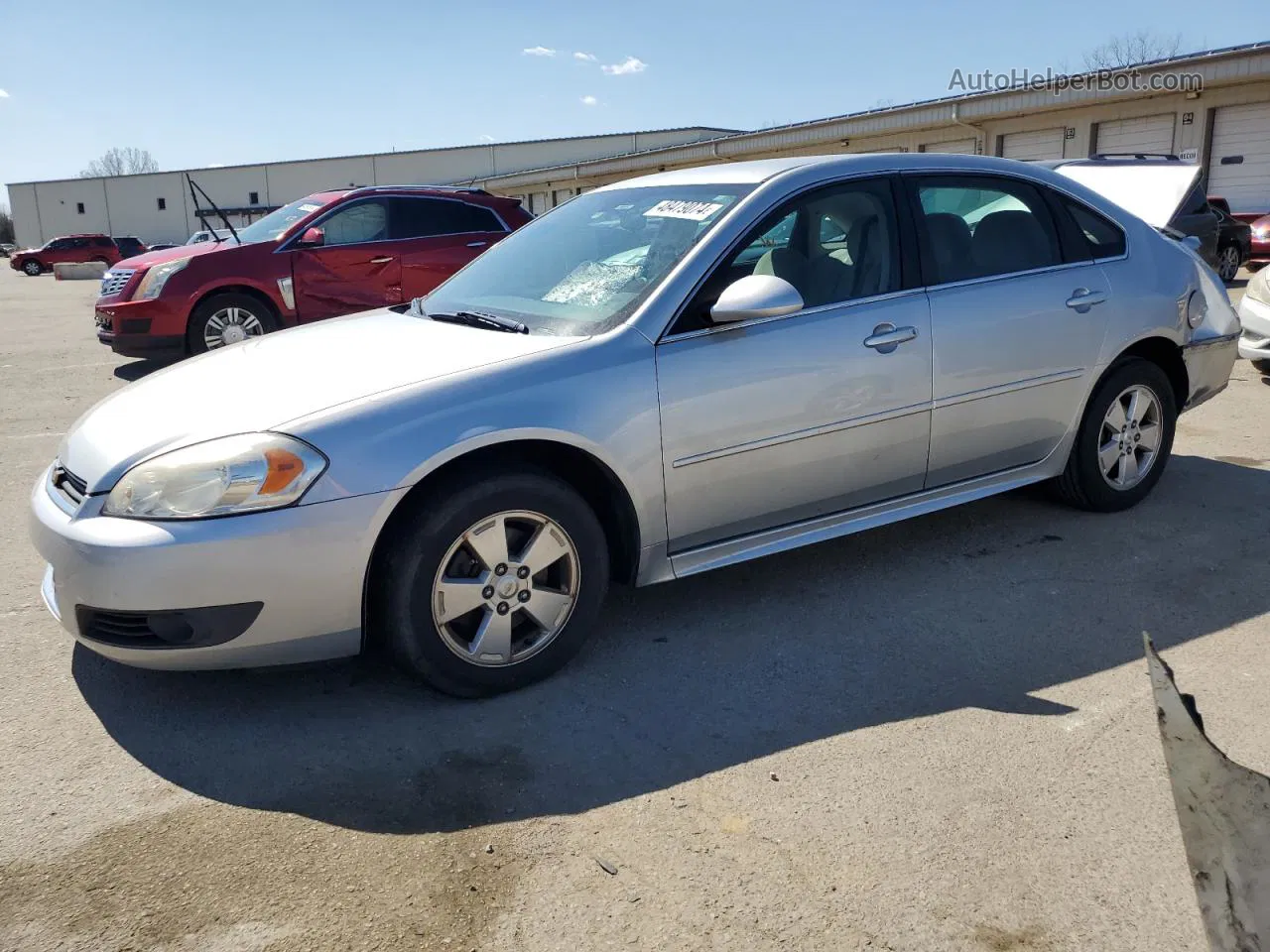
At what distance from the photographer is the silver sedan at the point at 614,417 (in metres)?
2.98

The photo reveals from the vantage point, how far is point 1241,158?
1997 cm

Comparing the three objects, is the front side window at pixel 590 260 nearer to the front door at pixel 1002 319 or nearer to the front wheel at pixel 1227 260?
the front door at pixel 1002 319

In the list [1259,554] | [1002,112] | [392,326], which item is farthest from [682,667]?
[1002,112]

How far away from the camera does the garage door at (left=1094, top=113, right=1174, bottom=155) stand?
69.3ft

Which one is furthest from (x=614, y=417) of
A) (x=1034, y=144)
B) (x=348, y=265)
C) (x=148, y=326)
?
(x=1034, y=144)

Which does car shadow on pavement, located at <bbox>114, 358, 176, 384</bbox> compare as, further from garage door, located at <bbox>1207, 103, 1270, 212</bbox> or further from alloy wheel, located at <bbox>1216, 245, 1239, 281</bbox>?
garage door, located at <bbox>1207, 103, 1270, 212</bbox>

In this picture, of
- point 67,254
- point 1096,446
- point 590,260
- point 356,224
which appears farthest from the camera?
point 67,254

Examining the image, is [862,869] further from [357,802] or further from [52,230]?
[52,230]

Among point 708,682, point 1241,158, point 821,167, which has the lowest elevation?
point 708,682

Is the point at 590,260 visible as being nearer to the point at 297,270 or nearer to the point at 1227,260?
the point at 297,270

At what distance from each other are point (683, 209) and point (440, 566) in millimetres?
1672

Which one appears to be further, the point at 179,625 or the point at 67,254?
the point at 67,254

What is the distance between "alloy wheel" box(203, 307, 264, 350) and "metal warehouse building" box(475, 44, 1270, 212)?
13.8m

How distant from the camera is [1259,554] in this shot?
14.4ft
